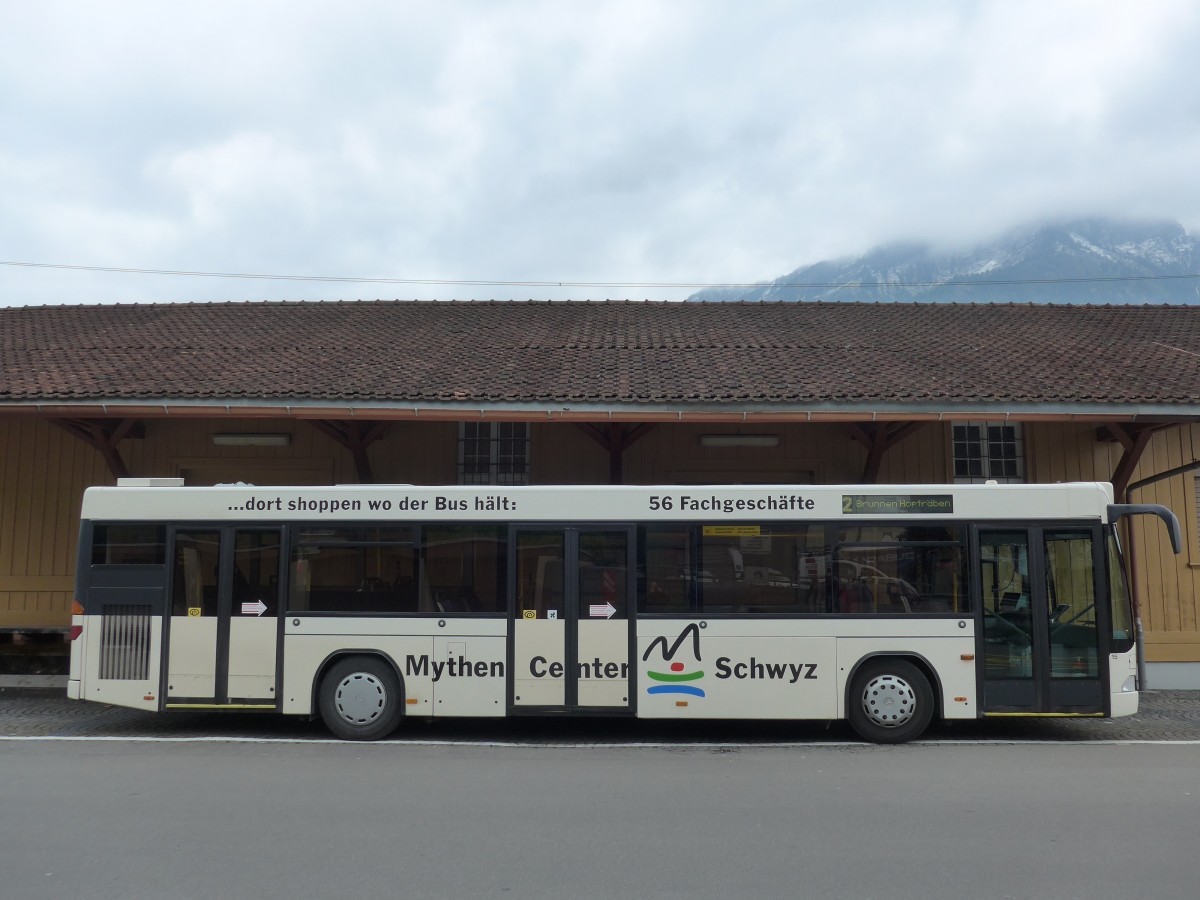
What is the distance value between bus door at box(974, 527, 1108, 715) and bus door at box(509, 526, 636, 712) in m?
3.47

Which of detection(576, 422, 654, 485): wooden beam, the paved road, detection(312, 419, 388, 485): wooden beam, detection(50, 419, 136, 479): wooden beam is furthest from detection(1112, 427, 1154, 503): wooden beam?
detection(50, 419, 136, 479): wooden beam

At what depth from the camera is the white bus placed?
28.6 ft

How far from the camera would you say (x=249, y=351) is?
14.6m

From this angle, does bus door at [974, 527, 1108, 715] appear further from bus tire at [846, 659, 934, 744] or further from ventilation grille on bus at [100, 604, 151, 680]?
ventilation grille on bus at [100, 604, 151, 680]

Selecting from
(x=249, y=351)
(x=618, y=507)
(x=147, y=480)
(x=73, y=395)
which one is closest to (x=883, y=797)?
(x=618, y=507)

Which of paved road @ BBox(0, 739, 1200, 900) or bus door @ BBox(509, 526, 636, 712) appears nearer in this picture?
paved road @ BBox(0, 739, 1200, 900)

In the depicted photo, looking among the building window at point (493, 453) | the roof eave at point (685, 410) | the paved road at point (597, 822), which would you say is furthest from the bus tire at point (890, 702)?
the building window at point (493, 453)

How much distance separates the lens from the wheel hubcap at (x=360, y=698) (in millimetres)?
8984

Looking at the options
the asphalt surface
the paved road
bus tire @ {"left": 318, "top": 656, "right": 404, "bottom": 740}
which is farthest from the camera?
the asphalt surface

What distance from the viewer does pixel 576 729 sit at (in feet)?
31.8

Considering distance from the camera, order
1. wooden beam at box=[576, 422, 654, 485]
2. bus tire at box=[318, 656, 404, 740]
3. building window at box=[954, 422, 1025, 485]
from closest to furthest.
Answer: bus tire at box=[318, 656, 404, 740], wooden beam at box=[576, 422, 654, 485], building window at box=[954, 422, 1025, 485]

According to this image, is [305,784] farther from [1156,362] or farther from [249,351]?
[1156,362]

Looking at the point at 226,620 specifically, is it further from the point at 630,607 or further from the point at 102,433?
the point at 102,433

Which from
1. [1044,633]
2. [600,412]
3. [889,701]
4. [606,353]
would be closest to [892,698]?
[889,701]
